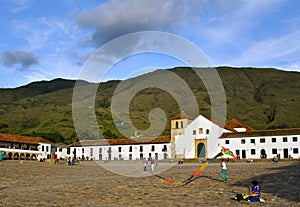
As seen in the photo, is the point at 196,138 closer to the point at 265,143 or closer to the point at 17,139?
the point at 265,143

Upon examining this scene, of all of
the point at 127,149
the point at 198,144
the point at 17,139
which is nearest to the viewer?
the point at 198,144

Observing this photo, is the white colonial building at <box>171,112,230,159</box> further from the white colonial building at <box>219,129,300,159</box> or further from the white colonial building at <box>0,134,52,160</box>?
the white colonial building at <box>0,134,52,160</box>

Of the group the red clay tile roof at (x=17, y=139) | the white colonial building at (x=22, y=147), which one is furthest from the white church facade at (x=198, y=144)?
the red clay tile roof at (x=17, y=139)

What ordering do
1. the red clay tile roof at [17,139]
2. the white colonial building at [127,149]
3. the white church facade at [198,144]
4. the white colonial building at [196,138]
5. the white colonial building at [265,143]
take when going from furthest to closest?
the white colonial building at [127,149], the red clay tile roof at [17,139], the white colonial building at [196,138], the white church facade at [198,144], the white colonial building at [265,143]

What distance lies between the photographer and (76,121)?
449 ft

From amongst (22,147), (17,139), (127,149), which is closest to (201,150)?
(127,149)

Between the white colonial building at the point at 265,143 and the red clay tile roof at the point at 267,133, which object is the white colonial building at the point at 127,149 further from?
the red clay tile roof at the point at 267,133

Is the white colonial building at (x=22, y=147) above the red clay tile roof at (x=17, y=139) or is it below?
below

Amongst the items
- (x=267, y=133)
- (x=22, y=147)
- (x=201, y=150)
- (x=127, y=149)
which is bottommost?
(x=201, y=150)

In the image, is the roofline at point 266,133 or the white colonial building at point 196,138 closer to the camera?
the roofline at point 266,133

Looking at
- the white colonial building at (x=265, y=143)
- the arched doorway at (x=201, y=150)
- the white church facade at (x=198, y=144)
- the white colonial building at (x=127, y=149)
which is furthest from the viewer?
the white colonial building at (x=127, y=149)

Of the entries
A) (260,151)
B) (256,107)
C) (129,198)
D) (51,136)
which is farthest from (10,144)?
(256,107)

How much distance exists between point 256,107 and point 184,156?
12619 cm

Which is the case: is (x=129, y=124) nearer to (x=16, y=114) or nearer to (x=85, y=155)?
(x=85, y=155)
